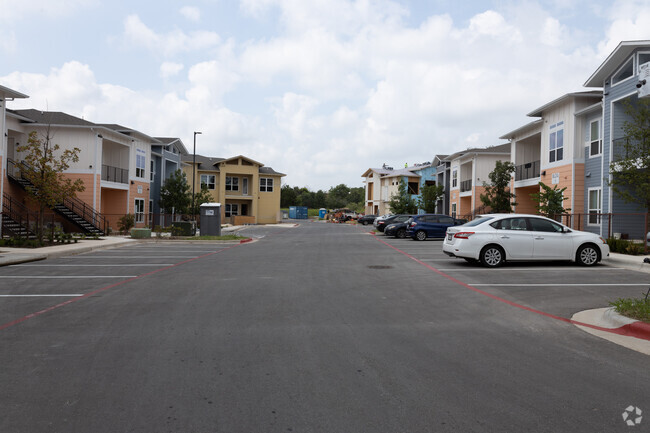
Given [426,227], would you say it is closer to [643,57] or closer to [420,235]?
[420,235]

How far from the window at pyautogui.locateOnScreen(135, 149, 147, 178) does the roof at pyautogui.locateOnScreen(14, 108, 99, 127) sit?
6.08 metres

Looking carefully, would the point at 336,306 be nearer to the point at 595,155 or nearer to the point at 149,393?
the point at 149,393

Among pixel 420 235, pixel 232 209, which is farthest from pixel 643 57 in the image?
pixel 232 209

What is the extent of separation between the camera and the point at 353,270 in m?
13.7

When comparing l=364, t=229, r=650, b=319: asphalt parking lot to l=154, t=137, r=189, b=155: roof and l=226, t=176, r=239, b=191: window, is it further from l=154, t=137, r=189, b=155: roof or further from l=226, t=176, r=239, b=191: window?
l=226, t=176, r=239, b=191: window

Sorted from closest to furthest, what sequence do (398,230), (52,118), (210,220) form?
(210,220) → (52,118) → (398,230)

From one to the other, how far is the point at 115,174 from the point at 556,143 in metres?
29.0

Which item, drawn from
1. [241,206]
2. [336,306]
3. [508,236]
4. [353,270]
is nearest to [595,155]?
[508,236]

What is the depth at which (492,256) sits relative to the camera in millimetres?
14047

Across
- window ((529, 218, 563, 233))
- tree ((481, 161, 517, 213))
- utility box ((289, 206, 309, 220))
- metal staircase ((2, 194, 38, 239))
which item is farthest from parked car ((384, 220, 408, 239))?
utility box ((289, 206, 309, 220))

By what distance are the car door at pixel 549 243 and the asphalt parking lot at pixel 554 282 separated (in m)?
0.35

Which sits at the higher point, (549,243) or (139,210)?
(139,210)

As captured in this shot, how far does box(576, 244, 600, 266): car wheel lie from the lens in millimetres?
14242

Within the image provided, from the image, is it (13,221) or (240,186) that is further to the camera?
(240,186)
